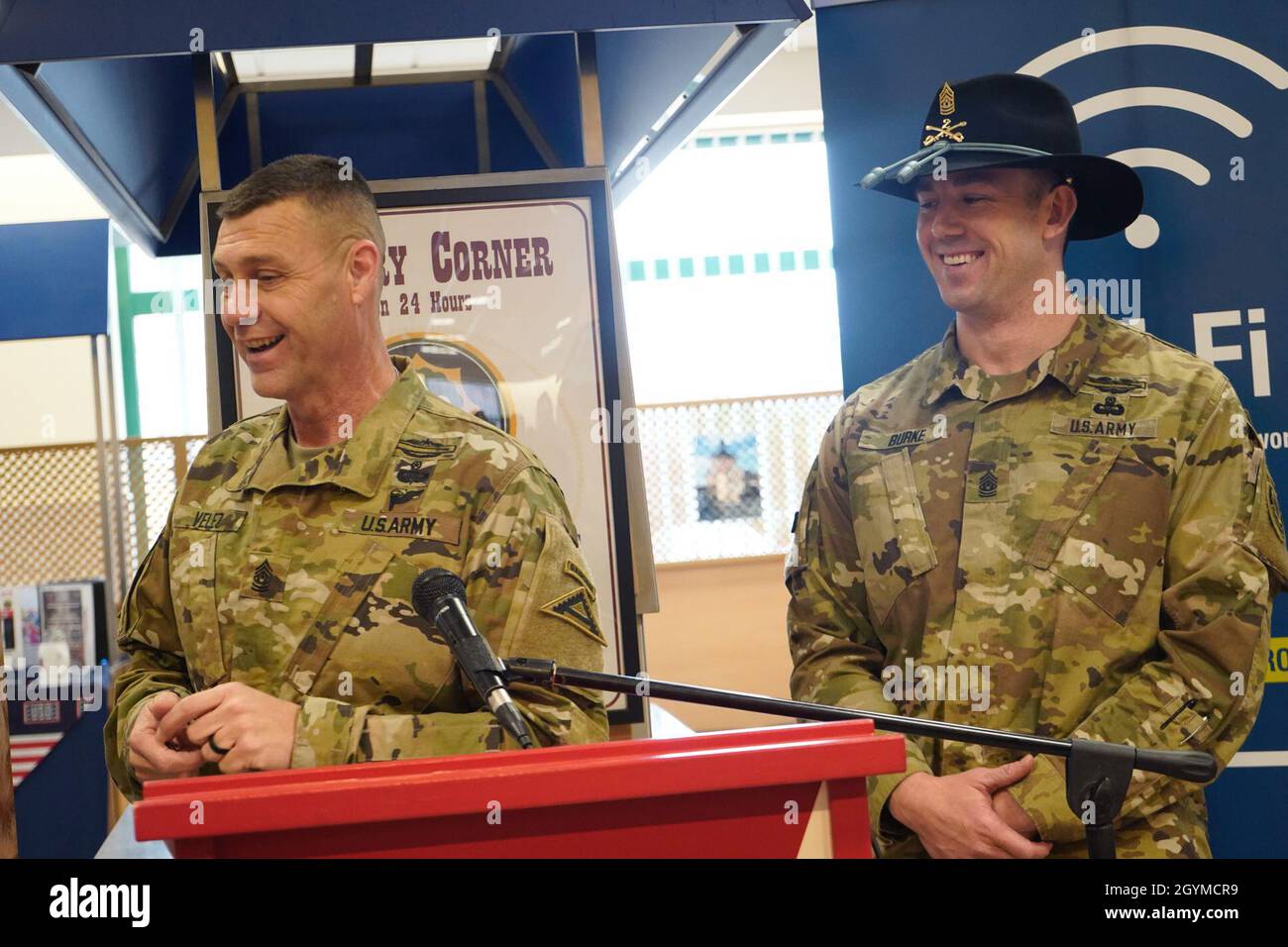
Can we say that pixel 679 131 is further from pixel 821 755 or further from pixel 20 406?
pixel 20 406

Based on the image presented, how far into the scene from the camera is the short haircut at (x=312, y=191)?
2.12m

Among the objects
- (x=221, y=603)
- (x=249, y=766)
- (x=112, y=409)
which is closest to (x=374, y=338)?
(x=221, y=603)

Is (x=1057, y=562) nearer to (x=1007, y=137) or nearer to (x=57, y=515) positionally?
(x=1007, y=137)

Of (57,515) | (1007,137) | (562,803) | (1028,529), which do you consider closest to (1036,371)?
(1028,529)

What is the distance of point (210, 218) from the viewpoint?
2939 millimetres

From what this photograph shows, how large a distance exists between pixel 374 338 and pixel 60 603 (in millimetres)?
4053

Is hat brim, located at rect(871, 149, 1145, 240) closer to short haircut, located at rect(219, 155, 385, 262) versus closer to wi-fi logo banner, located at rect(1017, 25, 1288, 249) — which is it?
wi-fi logo banner, located at rect(1017, 25, 1288, 249)

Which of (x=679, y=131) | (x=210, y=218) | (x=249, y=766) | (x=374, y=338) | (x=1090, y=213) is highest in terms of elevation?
(x=679, y=131)

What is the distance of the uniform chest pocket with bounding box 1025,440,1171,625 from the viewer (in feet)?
→ 6.96

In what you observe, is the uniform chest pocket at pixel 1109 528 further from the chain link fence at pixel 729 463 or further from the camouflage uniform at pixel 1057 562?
the chain link fence at pixel 729 463

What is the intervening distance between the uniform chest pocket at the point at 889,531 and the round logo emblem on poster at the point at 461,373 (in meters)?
1.00

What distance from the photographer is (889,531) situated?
2.32 metres

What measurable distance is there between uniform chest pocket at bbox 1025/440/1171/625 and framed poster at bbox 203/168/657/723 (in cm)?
108

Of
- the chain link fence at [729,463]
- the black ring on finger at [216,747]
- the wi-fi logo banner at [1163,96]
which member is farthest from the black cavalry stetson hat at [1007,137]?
the chain link fence at [729,463]
